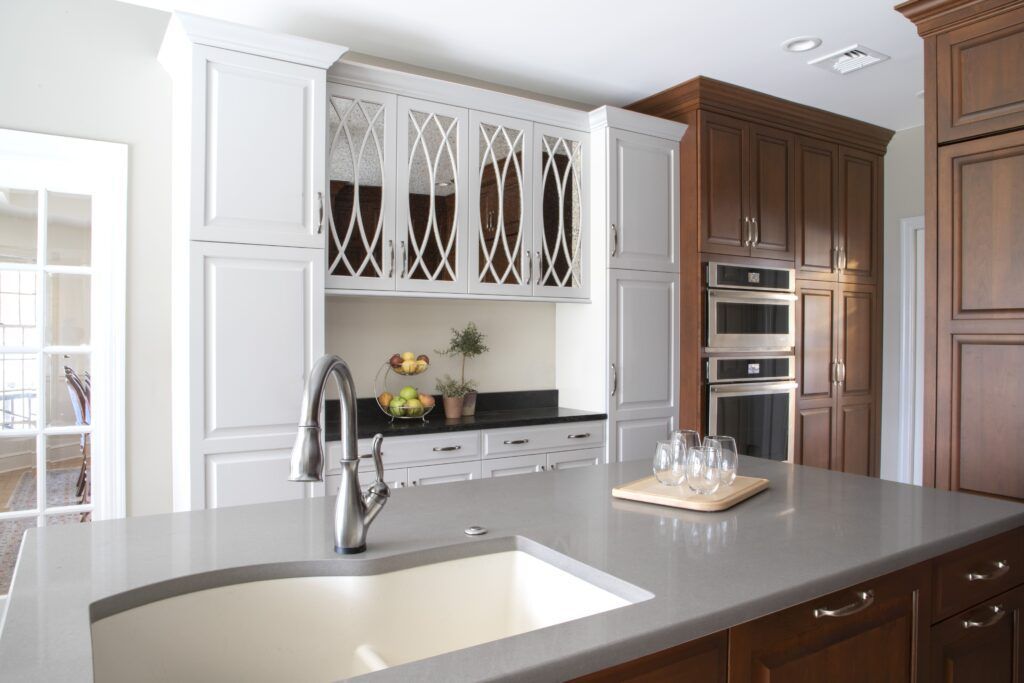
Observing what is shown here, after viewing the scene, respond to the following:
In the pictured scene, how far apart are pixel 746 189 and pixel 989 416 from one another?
6.30 ft

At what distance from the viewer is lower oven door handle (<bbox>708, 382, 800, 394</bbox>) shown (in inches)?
152

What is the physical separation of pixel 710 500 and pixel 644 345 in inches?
87.6

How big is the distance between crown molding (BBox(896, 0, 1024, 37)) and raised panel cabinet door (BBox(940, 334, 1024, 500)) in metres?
1.10

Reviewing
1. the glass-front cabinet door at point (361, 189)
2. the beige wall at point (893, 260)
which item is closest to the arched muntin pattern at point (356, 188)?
the glass-front cabinet door at point (361, 189)

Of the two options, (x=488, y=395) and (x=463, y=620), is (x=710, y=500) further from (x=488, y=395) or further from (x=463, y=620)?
(x=488, y=395)

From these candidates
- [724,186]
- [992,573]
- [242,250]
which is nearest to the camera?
[992,573]

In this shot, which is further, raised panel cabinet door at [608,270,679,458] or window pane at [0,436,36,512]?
raised panel cabinet door at [608,270,679,458]

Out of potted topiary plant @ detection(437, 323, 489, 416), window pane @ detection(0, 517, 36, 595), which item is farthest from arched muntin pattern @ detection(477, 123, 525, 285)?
window pane @ detection(0, 517, 36, 595)

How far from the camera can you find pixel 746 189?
3.99 meters

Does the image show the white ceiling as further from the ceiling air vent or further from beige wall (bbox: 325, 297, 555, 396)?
beige wall (bbox: 325, 297, 555, 396)

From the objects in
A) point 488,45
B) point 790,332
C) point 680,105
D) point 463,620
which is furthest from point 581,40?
point 463,620

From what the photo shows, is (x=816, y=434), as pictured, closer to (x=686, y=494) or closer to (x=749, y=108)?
(x=749, y=108)

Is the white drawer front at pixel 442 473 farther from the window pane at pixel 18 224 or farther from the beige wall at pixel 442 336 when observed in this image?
the window pane at pixel 18 224

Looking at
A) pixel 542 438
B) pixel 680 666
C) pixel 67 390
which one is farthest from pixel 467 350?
pixel 680 666
